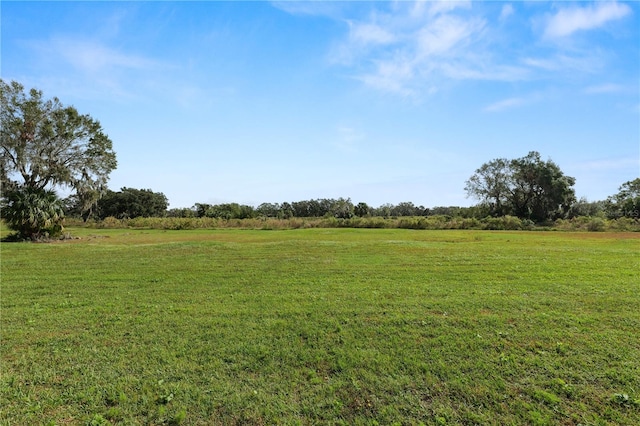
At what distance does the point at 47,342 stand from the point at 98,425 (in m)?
2.95

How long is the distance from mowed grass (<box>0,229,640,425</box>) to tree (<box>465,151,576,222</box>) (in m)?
55.4

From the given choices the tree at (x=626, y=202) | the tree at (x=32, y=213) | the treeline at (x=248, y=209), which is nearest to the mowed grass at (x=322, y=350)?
the tree at (x=32, y=213)

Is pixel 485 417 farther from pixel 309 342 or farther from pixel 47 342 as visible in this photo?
pixel 47 342

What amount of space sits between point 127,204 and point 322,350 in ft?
232

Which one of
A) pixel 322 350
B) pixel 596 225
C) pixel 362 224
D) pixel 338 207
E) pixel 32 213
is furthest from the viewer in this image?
pixel 338 207

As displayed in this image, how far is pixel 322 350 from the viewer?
5309 mm

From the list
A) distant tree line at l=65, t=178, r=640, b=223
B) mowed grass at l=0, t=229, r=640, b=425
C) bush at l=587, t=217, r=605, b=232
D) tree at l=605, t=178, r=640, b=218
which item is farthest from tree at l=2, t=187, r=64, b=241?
tree at l=605, t=178, r=640, b=218

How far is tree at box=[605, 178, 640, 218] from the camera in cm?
5094

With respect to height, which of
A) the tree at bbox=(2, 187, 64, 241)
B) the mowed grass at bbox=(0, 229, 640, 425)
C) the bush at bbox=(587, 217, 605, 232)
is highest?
the tree at bbox=(2, 187, 64, 241)

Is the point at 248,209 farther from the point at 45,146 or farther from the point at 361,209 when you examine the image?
the point at 45,146

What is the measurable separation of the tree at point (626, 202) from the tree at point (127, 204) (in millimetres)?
82666

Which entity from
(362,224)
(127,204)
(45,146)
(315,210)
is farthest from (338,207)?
(45,146)

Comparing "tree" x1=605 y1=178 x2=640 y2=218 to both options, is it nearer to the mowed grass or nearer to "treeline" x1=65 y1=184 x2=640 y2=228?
"treeline" x1=65 y1=184 x2=640 y2=228

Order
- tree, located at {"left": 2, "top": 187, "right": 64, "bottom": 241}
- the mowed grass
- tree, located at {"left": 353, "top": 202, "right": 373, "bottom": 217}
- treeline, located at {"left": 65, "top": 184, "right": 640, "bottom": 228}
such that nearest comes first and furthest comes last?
the mowed grass, tree, located at {"left": 2, "top": 187, "right": 64, "bottom": 241}, treeline, located at {"left": 65, "top": 184, "right": 640, "bottom": 228}, tree, located at {"left": 353, "top": 202, "right": 373, "bottom": 217}
